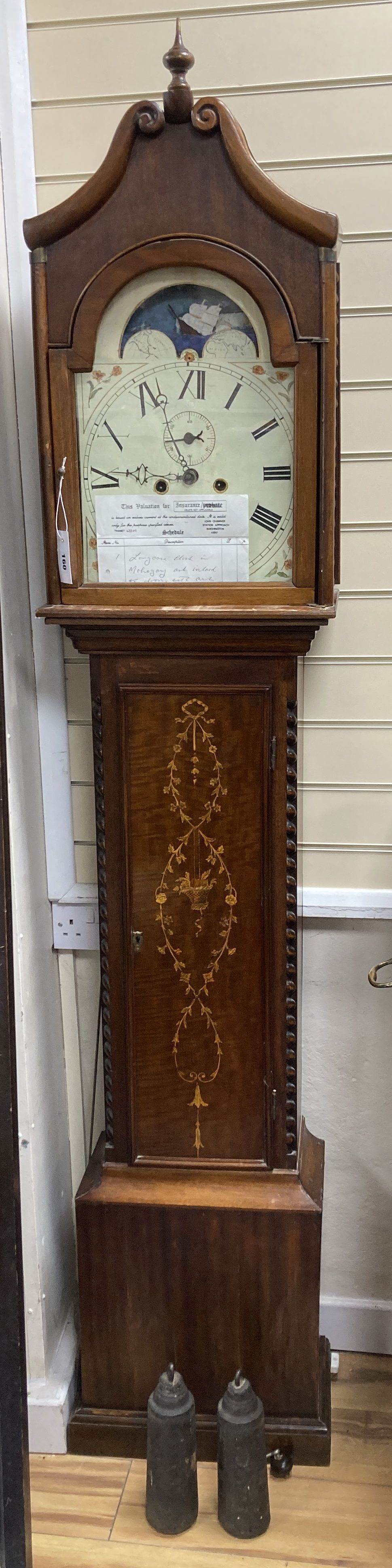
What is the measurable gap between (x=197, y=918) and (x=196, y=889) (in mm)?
46

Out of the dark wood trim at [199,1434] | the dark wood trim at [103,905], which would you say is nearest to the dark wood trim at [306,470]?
the dark wood trim at [103,905]

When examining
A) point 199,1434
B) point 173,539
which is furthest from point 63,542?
point 199,1434

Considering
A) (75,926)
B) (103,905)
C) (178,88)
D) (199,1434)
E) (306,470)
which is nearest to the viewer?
(178,88)

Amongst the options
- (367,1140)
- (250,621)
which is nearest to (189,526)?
(250,621)

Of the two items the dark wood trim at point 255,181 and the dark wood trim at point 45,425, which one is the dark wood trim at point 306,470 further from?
the dark wood trim at point 45,425

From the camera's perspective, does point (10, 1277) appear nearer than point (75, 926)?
Yes

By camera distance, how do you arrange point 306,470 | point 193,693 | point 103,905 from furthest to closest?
point 103,905, point 193,693, point 306,470

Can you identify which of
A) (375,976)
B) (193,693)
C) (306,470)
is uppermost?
(306,470)

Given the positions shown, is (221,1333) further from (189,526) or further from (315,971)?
(189,526)

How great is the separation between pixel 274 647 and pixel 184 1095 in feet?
2.29

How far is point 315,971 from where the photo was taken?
1958 millimetres

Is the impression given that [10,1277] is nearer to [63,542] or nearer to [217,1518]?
[217,1518]

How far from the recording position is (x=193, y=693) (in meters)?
1.60

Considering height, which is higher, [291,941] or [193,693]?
[193,693]
